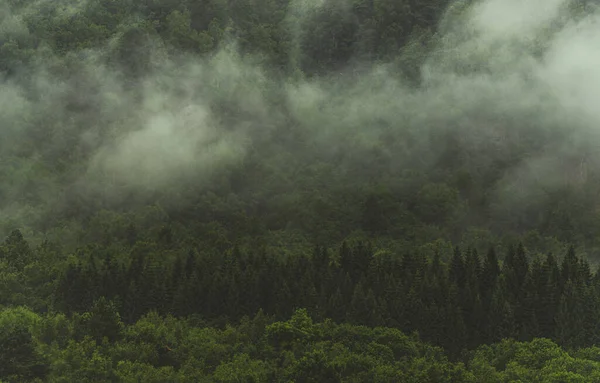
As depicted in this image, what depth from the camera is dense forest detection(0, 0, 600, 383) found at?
77.8 m

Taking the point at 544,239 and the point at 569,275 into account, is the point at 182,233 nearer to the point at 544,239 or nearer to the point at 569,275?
the point at 544,239

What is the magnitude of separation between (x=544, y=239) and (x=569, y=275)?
40.5 metres

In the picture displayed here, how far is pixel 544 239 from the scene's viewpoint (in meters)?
124

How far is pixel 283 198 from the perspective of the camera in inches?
5541

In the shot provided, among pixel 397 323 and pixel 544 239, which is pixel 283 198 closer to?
pixel 544 239

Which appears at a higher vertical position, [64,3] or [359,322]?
[64,3]

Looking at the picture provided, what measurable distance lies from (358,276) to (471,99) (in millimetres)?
73953

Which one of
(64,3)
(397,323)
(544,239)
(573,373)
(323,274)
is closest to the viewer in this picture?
(573,373)

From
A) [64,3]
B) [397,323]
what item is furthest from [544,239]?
[64,3]

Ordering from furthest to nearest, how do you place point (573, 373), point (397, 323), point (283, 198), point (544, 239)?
point (283, 198)
point (544, 239)
point (397, 323)
point (573, 373)

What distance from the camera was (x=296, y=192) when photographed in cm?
14175

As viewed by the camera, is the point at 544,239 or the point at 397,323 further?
the point at 544,239

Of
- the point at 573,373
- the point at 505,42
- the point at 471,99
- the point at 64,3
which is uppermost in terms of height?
the point at 64,3

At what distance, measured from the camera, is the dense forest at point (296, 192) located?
255 feet
